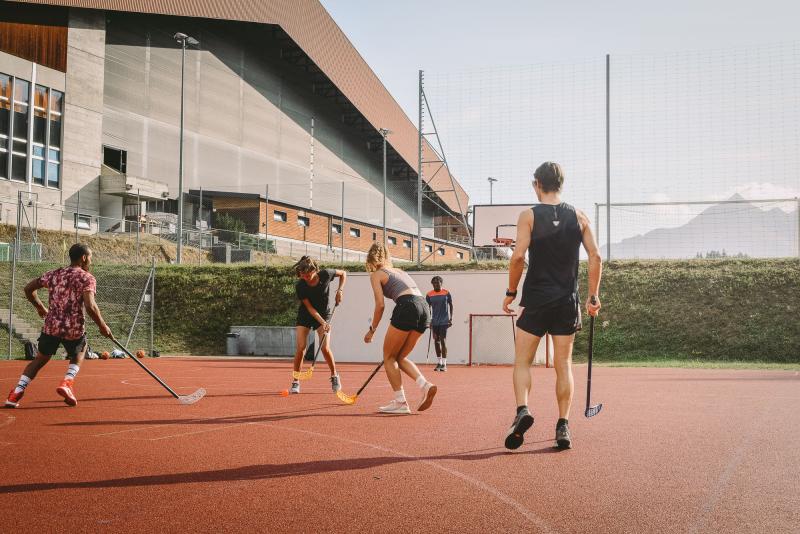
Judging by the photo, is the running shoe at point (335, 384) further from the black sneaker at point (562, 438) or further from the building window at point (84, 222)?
the building window at point (84, 222)

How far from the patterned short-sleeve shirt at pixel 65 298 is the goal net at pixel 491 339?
12.6 m

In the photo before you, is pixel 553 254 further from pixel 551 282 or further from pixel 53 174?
pixel 53 174

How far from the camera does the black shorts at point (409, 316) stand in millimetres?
7961

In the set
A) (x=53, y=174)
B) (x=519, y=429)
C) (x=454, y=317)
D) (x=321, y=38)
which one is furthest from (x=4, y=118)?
(x=519, y=429)

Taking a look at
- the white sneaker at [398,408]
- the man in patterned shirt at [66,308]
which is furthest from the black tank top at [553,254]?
the man in patterned shirt at [66,308]

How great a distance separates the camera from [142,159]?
39.6 m

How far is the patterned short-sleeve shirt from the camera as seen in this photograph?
8.65 meters

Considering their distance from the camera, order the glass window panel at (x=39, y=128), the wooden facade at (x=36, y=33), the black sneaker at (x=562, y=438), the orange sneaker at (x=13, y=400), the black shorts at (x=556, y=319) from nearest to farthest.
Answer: the black shorts at (x=556, y=319) < the black sneaker at (x=562, y=438) < the orange sneaker at (x=13, y=400) < the wooden facade at (x=36, y=33) < the glass window panel at (x=39, y=128)

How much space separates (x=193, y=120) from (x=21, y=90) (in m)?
9.28

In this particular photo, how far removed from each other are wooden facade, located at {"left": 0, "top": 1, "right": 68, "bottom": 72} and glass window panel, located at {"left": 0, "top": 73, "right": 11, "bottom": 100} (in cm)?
134

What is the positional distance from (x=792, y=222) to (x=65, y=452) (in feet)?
70.0

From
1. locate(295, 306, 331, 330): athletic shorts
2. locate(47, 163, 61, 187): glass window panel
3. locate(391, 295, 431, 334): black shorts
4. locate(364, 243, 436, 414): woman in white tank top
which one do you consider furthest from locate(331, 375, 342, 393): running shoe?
locate(47, 163, 61, 187): glass window panel

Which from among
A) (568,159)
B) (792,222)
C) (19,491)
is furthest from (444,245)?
(19,491)

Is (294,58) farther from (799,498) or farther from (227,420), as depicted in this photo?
(799,498)
